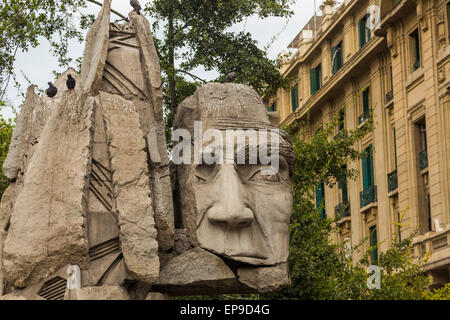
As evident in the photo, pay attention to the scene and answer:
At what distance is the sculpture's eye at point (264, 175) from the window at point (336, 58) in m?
26.8

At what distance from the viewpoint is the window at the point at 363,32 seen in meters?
32.2

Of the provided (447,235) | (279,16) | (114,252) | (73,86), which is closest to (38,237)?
(114,252)

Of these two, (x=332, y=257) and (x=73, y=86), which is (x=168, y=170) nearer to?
(x=73, y=86)

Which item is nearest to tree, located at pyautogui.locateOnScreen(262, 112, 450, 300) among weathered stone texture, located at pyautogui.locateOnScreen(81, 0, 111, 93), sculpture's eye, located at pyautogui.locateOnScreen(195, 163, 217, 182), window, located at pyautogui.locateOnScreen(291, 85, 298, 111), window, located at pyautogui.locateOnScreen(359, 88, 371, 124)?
sculpture's eye, located at pyautogui.locateOnScreen(195, 163, 217, 182)

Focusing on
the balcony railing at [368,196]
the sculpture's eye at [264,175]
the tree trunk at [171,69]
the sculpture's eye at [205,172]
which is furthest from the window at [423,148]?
the sculpture's eye at [205,172]

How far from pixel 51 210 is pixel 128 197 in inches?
24.7

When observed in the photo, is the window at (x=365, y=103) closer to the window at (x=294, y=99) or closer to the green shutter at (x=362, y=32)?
the green shutter at (x=362, y=32)

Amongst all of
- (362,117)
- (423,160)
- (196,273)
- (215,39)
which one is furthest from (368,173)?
(196,273)

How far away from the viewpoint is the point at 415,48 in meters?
28.8

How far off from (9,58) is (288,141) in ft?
26.5

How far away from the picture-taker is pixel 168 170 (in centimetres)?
816

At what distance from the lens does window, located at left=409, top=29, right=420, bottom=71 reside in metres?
28.6

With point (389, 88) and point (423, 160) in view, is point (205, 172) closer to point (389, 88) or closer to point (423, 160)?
point (423, 160)

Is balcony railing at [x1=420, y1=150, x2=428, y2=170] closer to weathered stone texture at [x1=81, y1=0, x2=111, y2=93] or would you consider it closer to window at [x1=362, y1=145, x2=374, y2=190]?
window at [x1=362, y1=145, x2=374, y2=190]
